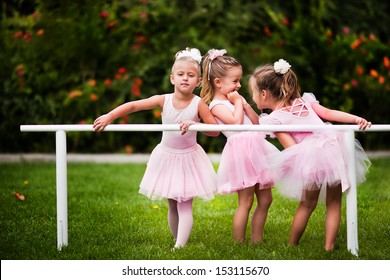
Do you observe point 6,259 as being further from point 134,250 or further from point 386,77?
point 386,77

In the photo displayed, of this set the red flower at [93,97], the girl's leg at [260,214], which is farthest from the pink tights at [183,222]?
the red flower at [93,97]

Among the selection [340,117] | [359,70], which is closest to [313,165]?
[340,117]

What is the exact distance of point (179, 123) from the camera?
405 cm

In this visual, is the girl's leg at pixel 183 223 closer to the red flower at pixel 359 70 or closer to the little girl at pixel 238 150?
the little girl at pixel 238 150

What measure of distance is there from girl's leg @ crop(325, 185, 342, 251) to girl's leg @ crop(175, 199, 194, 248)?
799mm

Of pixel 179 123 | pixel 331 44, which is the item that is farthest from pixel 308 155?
pixel 331 44

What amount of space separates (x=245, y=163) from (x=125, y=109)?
0.76 m

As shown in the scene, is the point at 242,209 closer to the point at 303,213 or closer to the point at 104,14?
the point at 303,213

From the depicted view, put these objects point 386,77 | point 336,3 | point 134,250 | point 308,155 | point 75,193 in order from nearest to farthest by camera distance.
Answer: point 308,155 < point 134,250 < point 75,193 < point 386,77 < point 336,3

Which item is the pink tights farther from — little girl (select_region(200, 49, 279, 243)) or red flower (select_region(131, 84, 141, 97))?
red flower (select_region(131, 84, 141, 97))

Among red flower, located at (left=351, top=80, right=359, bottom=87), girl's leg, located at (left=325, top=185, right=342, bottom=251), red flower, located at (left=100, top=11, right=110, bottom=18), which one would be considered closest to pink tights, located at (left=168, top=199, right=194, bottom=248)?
girl's leg, located at (left=325, top=185, right=342, bottom=251)

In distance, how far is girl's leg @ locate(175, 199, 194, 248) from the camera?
425 centimetres

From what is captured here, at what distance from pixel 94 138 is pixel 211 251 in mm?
5125

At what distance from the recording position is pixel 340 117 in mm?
4027
